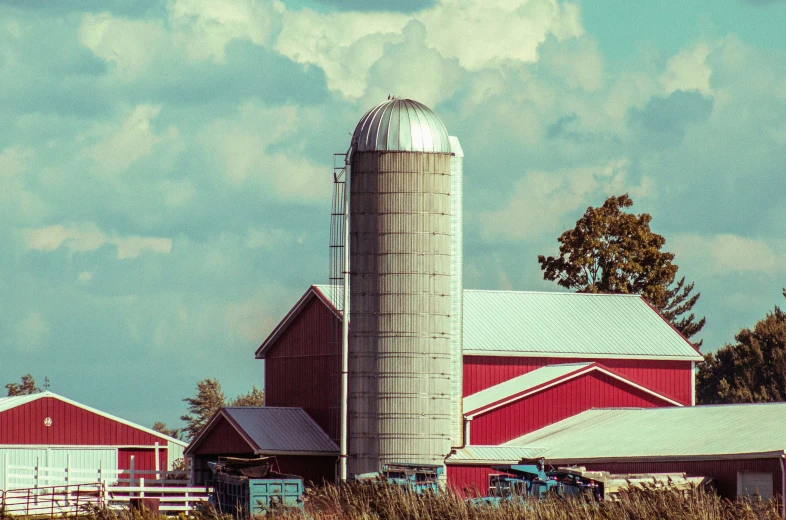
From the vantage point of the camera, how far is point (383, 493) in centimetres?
3105

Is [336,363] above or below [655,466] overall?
above

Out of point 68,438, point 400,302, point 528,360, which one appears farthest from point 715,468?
point 68,438

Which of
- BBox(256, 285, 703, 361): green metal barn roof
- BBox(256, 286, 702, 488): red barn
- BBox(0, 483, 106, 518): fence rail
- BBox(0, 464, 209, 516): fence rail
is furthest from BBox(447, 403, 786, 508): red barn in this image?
BBox(0, 483, 106, 518): fence rail

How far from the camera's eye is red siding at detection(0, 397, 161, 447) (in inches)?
2125

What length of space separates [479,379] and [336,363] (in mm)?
7401

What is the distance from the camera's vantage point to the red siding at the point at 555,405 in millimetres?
50125

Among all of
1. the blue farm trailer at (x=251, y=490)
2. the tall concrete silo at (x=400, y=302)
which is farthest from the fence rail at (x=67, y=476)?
the blue farm trailer at (x=251, y=490)

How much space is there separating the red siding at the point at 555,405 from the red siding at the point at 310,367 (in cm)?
519

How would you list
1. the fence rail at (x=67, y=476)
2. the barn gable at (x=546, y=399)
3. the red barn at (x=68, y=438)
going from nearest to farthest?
1. the fence rail at (x=67, y=476)
2. the barn gable at (x=546, y=399)
3. the red barn at (x=68, y=438)

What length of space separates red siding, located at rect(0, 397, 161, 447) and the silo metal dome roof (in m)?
16.9

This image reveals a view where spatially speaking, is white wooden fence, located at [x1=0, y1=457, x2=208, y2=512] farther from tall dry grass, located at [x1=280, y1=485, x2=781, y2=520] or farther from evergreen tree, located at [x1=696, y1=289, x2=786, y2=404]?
evergreen tree, located at [x1=696, y1=289, x2=786, y2=404]

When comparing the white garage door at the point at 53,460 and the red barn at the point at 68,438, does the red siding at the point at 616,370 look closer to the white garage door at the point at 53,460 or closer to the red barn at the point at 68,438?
the red barn at the point at 68,438

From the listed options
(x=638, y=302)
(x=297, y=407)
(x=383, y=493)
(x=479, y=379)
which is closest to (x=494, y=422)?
(x=479, y=379)

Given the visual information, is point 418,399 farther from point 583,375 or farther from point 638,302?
point 638,302
